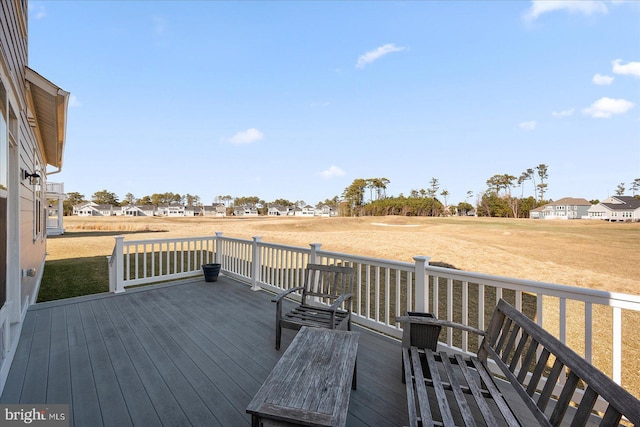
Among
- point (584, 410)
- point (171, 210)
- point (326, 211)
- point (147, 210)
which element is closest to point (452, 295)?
point (584, 410)

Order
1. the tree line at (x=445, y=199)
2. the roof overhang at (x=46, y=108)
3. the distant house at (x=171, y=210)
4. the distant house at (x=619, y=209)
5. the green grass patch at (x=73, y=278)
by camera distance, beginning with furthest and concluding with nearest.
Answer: the distant house at (x=171, y=210) → the tree line at (x=445, y=199) → the distant house at (x=619, y=209) → the green grass patch at (x=73, y=278) → the roof overhang at (x=46, y=108)

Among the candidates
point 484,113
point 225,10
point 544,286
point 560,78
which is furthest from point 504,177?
point 544,286

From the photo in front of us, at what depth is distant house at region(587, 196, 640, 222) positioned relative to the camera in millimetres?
30194

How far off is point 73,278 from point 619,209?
48.0 metres

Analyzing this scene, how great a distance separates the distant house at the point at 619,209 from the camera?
99.1 feet

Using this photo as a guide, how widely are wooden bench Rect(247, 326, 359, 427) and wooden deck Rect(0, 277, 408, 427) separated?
51 cm

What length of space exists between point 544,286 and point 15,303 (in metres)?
5.38

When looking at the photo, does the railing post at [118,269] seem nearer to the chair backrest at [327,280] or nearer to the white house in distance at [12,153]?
the white house in distance at [12,153]

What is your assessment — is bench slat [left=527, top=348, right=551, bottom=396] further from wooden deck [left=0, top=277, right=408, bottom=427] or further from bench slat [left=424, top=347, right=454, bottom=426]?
wooden deck [left=0, top=277, right=408, bottom=427]

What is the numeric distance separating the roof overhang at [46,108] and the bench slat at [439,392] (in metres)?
5.84

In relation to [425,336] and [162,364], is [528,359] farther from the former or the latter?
[162,364]

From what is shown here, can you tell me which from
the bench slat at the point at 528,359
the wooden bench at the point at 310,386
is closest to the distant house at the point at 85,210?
the wooden bench at the point at 310,386

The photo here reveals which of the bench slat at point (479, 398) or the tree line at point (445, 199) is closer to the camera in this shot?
the bench slat at point (479, 398)

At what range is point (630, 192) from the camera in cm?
3894
